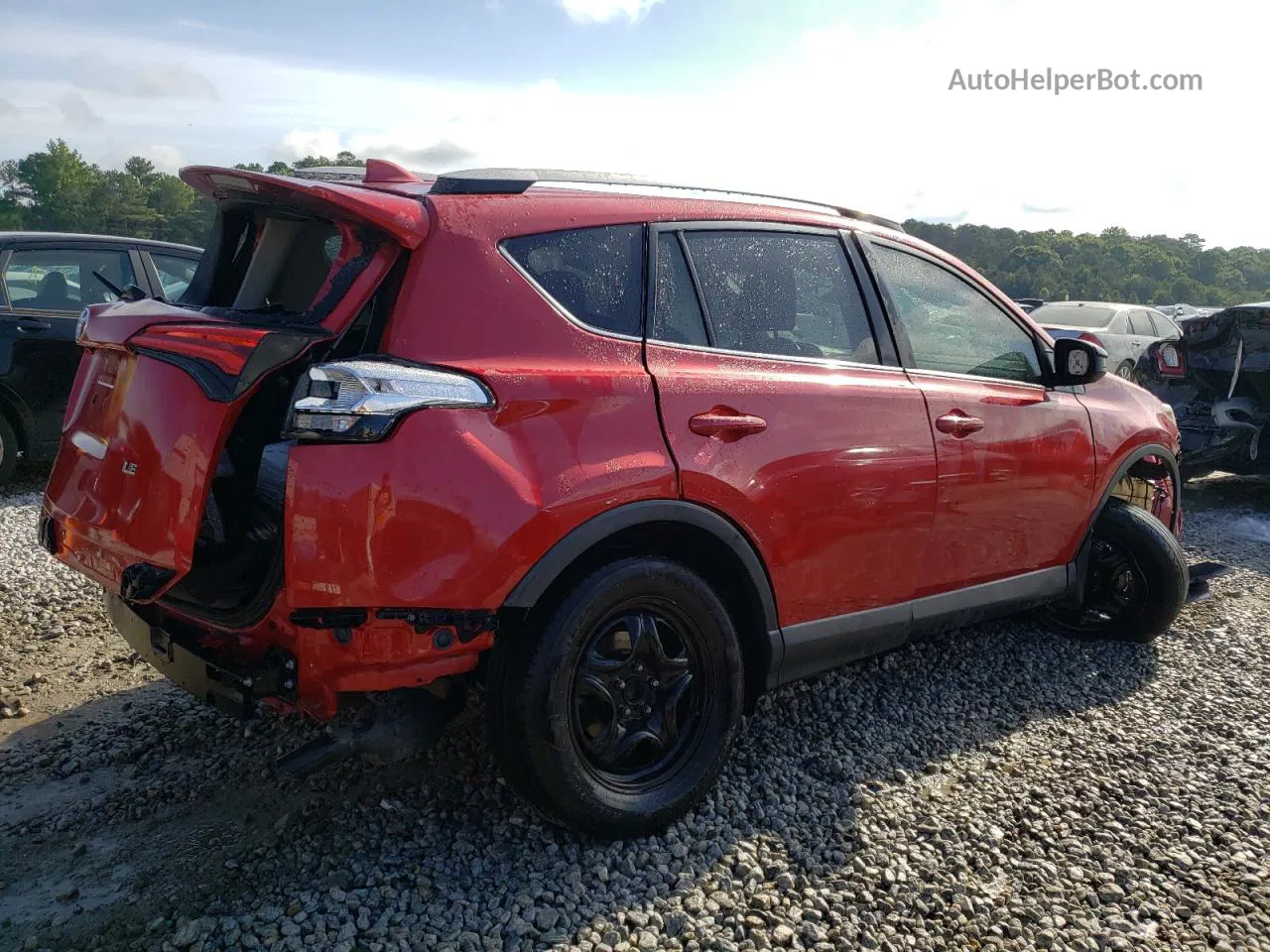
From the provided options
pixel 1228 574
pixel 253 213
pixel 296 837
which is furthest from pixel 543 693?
pixel 1228 574

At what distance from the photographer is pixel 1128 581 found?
456 cm

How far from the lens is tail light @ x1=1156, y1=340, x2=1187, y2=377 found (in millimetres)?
7721

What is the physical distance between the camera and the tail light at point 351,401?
2.29 m

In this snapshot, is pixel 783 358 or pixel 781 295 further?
pixel 781 295

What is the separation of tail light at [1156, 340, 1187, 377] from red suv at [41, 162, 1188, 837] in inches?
199

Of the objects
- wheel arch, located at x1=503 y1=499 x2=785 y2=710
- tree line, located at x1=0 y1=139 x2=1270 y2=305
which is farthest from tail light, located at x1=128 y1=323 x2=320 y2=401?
tree line, located at x1=0 y1=139 x2=1270 y2=305

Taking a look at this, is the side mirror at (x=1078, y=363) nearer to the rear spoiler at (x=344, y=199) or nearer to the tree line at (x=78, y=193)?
the rear spoiler at (x=344, y=199)

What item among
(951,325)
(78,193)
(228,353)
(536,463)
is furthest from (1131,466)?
(78,193)

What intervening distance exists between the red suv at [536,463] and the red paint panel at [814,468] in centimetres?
1

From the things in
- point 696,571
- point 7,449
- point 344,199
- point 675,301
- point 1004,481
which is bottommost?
point 7,449

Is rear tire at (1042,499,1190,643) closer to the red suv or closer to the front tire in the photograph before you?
the red suv

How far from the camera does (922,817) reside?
9.89 ft

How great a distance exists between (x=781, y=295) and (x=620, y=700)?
1.42m

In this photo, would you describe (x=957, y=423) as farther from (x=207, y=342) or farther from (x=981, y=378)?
(x=207, y=342)
